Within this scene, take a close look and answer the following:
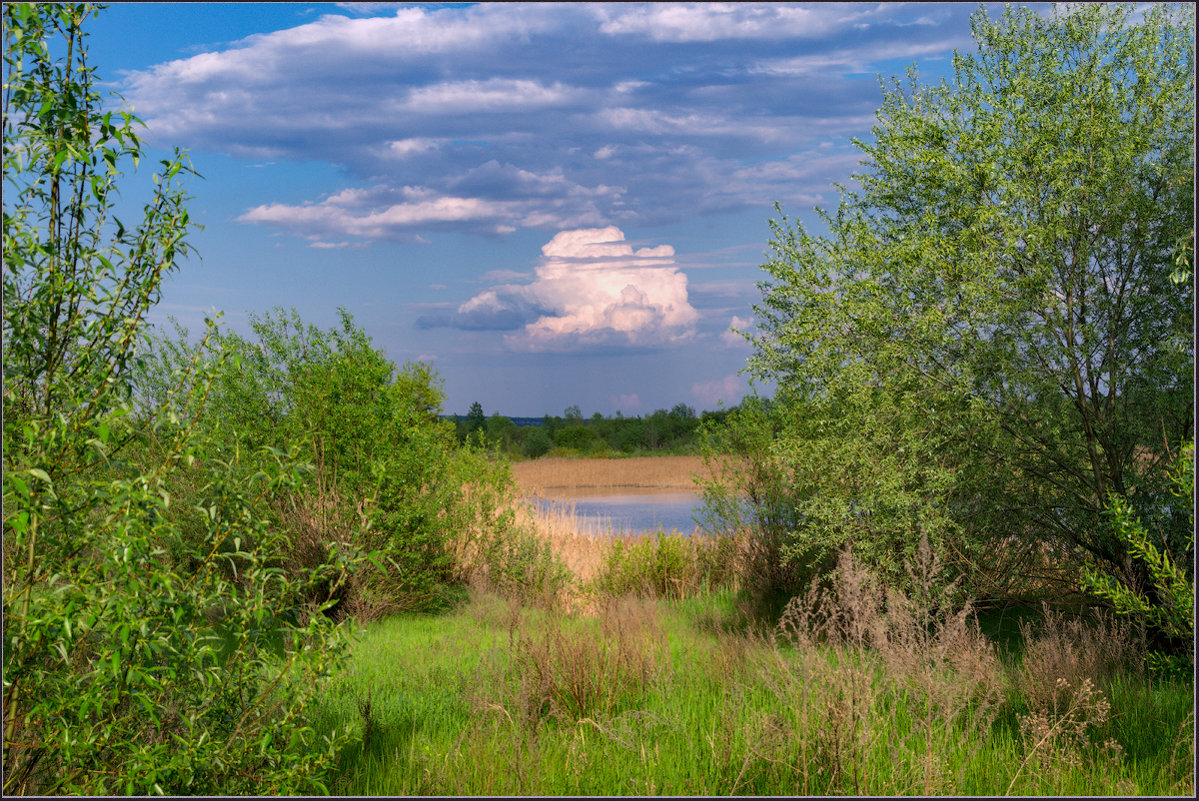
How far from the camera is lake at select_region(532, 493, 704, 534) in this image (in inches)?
790

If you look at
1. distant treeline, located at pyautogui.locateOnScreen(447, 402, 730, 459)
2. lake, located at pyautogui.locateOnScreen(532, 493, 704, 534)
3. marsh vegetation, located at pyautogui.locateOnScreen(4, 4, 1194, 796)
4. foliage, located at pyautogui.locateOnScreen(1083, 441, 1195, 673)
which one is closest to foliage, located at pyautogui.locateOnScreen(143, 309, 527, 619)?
marsh vegetation, located at pyautogui.locateOnScreen(4, 4, 1194, 796)

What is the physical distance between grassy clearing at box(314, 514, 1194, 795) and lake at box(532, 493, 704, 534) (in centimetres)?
917

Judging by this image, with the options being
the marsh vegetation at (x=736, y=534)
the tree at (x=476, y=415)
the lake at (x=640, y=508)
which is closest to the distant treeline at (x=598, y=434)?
the tree at (x=476, y=415)

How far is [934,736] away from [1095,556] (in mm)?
3814

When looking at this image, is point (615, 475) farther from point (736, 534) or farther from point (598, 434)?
point (736, 534)

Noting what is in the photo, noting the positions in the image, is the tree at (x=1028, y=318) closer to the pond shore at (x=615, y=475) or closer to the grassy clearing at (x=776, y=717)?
the grassy clearing at (x=776, y=717)

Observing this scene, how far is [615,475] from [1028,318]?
28.4m

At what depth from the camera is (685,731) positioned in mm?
5633

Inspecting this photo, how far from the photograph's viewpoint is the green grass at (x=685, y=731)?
4.77 m

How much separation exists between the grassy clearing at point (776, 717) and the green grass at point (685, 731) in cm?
2

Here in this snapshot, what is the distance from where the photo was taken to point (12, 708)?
3.46 metres

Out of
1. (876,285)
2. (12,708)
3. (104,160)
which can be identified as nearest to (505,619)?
(876,285)

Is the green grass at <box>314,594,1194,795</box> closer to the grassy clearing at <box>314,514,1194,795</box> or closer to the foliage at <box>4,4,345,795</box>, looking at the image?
the grassy clearing at <box>314,514,1194,795</box>

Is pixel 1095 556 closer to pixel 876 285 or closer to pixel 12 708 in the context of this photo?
pixel 876 285
